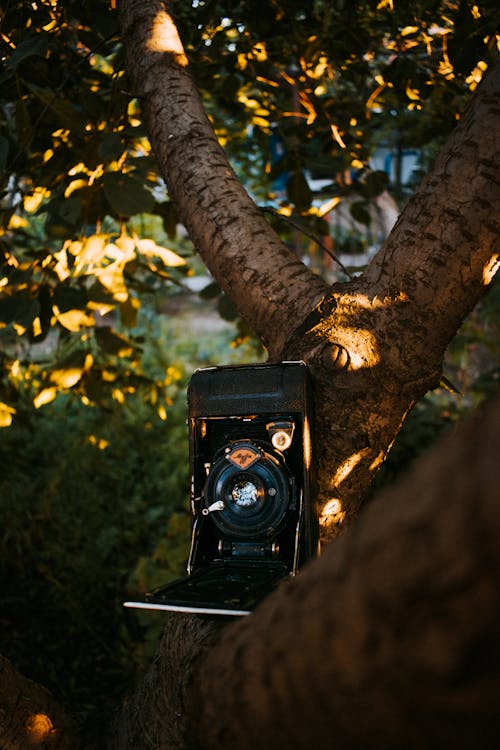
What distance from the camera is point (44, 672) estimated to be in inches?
115

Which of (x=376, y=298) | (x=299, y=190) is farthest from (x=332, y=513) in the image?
(x=299, y=190)

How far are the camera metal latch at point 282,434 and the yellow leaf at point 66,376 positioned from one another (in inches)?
29.8

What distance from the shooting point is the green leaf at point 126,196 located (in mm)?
1574

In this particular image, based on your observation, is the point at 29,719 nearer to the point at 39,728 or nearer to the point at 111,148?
the point at 39,728

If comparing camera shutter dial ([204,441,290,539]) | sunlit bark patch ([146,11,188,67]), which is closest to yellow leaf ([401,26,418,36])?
sunlit bark patch ([146,11,188,67])

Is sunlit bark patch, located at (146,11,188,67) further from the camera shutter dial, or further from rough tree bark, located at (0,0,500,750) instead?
the camera shutter dial

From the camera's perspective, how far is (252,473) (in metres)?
1.36

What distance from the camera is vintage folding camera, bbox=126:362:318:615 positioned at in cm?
129

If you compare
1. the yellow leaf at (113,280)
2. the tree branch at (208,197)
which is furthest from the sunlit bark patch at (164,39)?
the yellow leaf at (113,280)

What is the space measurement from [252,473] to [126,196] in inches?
29.3

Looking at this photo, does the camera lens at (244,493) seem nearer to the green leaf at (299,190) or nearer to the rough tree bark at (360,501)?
the rough tree bark at (360,501)

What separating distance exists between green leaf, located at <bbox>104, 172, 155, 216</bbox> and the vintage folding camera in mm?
471

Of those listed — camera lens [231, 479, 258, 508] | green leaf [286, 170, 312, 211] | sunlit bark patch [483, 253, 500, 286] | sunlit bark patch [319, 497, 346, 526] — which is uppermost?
green leaf [286, 170, 312, 211]

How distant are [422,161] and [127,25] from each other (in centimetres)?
301
